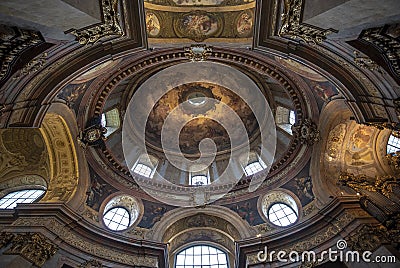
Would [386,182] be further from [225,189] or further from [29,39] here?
[29,39]

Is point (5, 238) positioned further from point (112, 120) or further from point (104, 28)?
point (112, 120)

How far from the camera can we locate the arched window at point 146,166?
1938 centimetres

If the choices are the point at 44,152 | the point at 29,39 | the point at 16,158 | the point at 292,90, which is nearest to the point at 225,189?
the point at 292,90

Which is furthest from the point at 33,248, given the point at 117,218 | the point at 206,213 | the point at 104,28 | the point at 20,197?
the point at 206,213

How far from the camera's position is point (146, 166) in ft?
66.7

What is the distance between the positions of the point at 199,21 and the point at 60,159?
9190mm

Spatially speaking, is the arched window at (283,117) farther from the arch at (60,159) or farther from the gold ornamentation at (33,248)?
the gold ornamentation at (33,248)

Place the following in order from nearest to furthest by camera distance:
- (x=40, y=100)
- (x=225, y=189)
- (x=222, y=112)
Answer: (x=40, y=100), (x=225, y=189), (x=222, y=112)

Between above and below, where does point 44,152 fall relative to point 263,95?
below

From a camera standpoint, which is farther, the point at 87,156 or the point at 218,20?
the point at 87,156

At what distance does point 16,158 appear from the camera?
1622 centimetres

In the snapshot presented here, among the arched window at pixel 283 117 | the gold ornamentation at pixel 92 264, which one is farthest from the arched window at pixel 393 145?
the gold ornamentation at pixel 92 264

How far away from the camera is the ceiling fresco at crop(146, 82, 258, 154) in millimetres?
23078

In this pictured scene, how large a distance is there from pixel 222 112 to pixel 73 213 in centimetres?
1369
